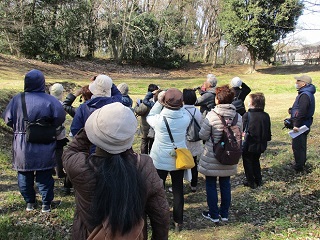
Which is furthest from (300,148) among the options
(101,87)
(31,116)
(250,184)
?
(31,116)

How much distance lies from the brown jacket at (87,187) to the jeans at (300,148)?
4.31 metres

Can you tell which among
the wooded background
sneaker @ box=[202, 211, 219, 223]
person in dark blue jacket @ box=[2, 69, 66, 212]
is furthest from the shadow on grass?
person in dark blue jacket @ box=[2, 69, 66, 212]

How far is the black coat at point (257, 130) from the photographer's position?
4898mm

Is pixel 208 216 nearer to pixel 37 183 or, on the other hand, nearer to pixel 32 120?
pixel 37 183

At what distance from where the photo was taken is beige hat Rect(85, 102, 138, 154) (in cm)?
167

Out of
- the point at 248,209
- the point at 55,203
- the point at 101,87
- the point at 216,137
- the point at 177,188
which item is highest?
the point at 101,87

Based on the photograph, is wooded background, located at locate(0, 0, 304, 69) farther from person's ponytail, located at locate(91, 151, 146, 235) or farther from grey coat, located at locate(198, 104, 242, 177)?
person's ponytail, located at locate(91, 151, 146, 235)

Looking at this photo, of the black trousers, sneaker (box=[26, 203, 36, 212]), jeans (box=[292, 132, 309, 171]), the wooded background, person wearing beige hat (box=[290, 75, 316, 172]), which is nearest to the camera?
sneaker (box=[26, 203, 36, 212])

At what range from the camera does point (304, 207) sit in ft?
15.1

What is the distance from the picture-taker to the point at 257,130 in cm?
491

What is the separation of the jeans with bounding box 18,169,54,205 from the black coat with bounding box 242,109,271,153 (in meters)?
3.04

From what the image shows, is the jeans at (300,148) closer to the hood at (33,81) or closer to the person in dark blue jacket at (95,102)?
the person in dark blue jacket at (95,102)

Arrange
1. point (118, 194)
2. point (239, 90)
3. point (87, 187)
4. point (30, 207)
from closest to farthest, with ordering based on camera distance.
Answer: point (118, 194) < point (87, 187) < point (30, 207) < point (239, 90)

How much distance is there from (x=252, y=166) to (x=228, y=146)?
174 centimetres
